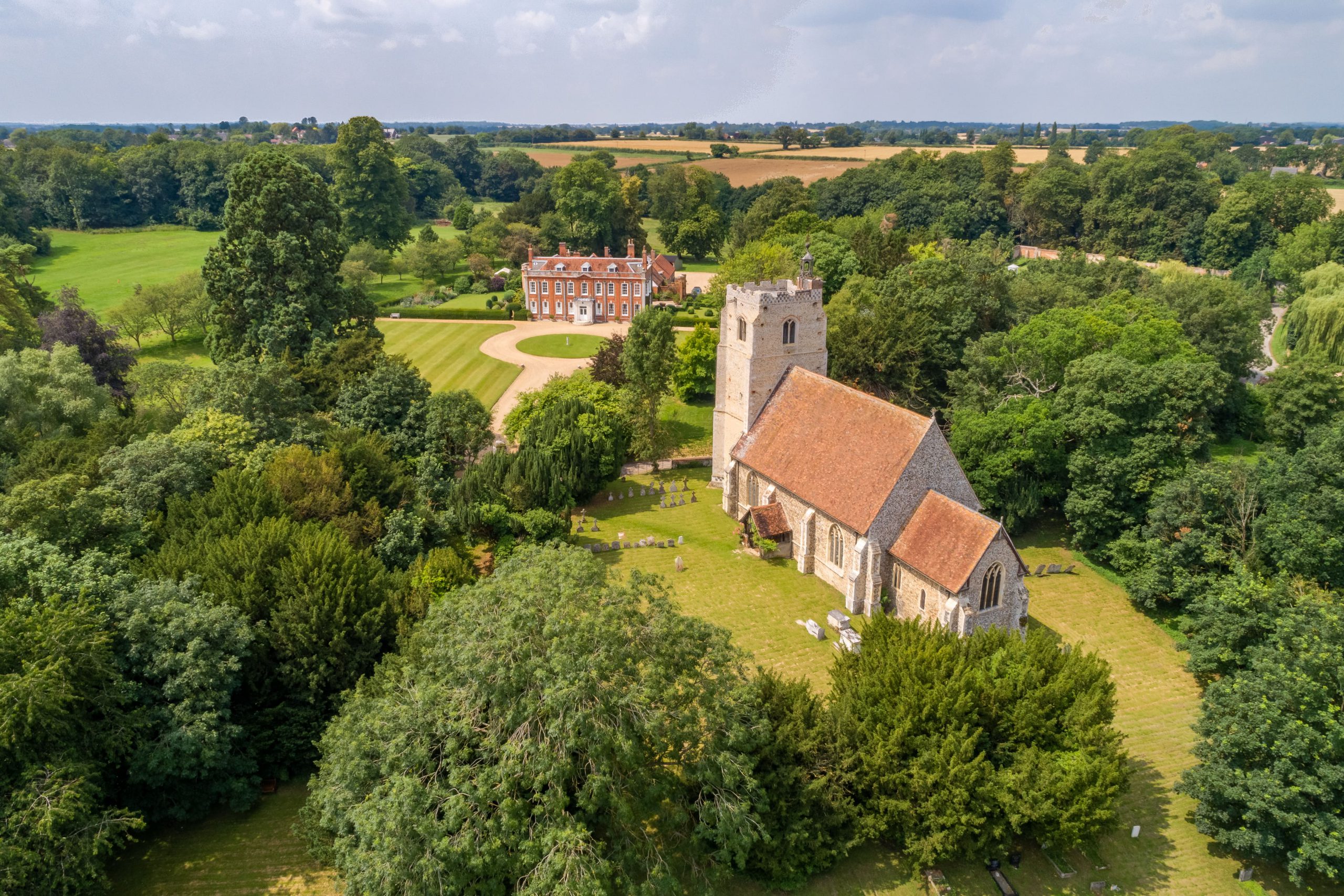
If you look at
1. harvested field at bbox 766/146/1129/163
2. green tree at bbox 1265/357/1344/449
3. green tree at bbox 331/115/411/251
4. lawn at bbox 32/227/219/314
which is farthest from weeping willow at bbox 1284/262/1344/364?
lawn at bbox 32/227/219/314

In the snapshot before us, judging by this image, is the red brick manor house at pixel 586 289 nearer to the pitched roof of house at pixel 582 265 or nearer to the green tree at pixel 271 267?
the pitched roof of house at pixel 582 265

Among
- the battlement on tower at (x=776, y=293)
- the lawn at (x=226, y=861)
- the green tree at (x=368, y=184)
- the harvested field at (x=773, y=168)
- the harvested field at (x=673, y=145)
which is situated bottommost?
the lawn at (x=226, y=861)

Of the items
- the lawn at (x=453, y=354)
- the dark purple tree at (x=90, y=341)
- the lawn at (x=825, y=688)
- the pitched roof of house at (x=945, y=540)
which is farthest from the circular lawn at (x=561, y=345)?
the pitched roof of house at (x=945, y=540)

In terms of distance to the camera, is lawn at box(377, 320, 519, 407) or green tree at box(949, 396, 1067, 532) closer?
green tree at box(949, 396, 1067, 532)

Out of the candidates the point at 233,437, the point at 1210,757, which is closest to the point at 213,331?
the point at 233,437

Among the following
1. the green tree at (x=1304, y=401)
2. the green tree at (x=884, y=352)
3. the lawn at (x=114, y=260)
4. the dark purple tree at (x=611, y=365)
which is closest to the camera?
the green tree at (x=1304, y=401)

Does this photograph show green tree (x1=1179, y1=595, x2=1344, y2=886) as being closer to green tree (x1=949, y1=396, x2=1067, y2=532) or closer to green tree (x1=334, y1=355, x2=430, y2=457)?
green tree (x1=949, y1=396, x2=1067, y2=532)
